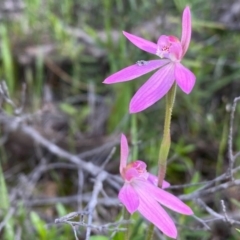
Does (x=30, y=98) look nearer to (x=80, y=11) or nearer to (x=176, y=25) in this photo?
(x=80, y=11)

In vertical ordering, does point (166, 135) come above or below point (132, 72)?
below

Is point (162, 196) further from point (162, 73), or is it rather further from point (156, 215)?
point (162, 73)

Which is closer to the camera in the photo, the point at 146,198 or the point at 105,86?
the point at 146,198

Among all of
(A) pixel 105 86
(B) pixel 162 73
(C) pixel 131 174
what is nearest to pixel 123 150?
(C) pixel 131 174

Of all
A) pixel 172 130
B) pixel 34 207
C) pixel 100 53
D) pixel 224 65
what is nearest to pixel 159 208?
pixel 34 207

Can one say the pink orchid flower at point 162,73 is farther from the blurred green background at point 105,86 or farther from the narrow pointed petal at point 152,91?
the blurred green background at point 105,86

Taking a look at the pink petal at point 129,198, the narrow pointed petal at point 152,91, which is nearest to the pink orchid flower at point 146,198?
the pink petal at point 129,198
